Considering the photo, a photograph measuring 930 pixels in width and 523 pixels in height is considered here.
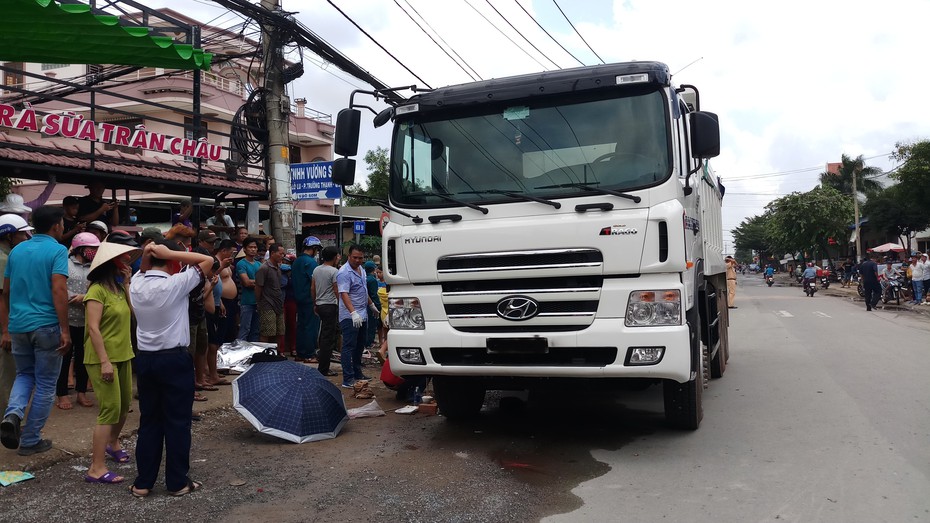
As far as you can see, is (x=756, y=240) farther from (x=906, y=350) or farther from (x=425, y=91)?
(x=425, y=91)

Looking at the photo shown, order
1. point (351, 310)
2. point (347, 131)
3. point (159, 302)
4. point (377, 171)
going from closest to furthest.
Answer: point (159, 302), point (347, 131), point (351, 310), point (377, 171)

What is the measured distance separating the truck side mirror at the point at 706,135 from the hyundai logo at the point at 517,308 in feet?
5.89

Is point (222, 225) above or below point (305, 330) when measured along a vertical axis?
above

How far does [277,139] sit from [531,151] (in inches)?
275

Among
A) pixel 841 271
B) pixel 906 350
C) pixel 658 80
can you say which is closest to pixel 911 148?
pixel 841 271

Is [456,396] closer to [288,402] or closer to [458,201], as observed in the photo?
[288,402]

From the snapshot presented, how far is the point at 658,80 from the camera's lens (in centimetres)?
540

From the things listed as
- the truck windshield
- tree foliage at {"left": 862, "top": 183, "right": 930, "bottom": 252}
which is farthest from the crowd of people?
tree foliage at {"left": 862, "top": 183, "right": 930, "bottom": 252}

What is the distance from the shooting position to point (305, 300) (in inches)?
400

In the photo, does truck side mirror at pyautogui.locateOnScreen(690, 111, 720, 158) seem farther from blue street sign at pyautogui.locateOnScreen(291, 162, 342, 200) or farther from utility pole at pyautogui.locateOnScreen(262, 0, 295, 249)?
blue street sign at pyautogui.locateOnScreen(291, 162, 342, 200)

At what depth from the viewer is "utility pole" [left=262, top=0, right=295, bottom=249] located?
1148 centimetres

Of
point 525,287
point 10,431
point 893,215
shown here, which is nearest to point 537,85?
point 525,287

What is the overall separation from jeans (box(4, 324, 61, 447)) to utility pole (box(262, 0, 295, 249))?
6386mm

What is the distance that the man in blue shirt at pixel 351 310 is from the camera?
8.26 m
